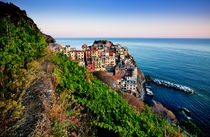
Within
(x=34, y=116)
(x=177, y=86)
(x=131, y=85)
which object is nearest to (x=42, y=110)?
(x=34, y=116)

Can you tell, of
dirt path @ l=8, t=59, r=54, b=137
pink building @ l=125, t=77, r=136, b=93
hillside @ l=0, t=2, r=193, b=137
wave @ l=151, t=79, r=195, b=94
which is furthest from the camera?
wave @ l=151, t=79, r=195, b=94

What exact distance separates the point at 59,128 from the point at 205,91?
178 feet

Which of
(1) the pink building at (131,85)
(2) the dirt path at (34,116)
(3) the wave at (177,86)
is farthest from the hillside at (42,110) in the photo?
(3) the wave at (177,86)

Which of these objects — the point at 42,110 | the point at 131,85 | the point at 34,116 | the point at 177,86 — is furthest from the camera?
the point at 177,86

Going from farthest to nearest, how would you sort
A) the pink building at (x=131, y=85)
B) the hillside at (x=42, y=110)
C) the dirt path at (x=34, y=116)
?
the pink building at (x=131, y=85), the hillside at (x=42, y=110), the dirt path at (x=34, y=116)

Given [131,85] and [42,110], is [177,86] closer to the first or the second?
[131,85]

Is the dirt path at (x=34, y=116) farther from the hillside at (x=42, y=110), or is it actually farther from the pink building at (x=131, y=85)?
the pink building at (x=131, y=85)

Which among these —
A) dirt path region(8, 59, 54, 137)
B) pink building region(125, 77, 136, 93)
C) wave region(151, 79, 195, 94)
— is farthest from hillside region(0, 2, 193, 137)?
wave region(151, 79, 195, 94)

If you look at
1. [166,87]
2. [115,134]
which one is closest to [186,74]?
[166,87]

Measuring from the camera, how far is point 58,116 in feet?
10.3

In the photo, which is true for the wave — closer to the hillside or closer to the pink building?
the pink building

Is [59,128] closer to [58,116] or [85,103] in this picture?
[58,116]

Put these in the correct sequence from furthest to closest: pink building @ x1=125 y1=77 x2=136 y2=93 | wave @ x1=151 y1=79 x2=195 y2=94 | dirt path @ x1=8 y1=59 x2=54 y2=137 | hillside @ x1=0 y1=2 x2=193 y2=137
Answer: wave @ x1=151 y1=79 x2=195 y2=94 < pink building @ x1=125 y1=77 x2=136 y2=93 < hillside @ x1=0 y1=2 x2=193 y2=137 < dirt path @ x1=8 y1=59 x2=54 y2=137

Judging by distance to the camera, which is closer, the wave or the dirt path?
the dirt path
